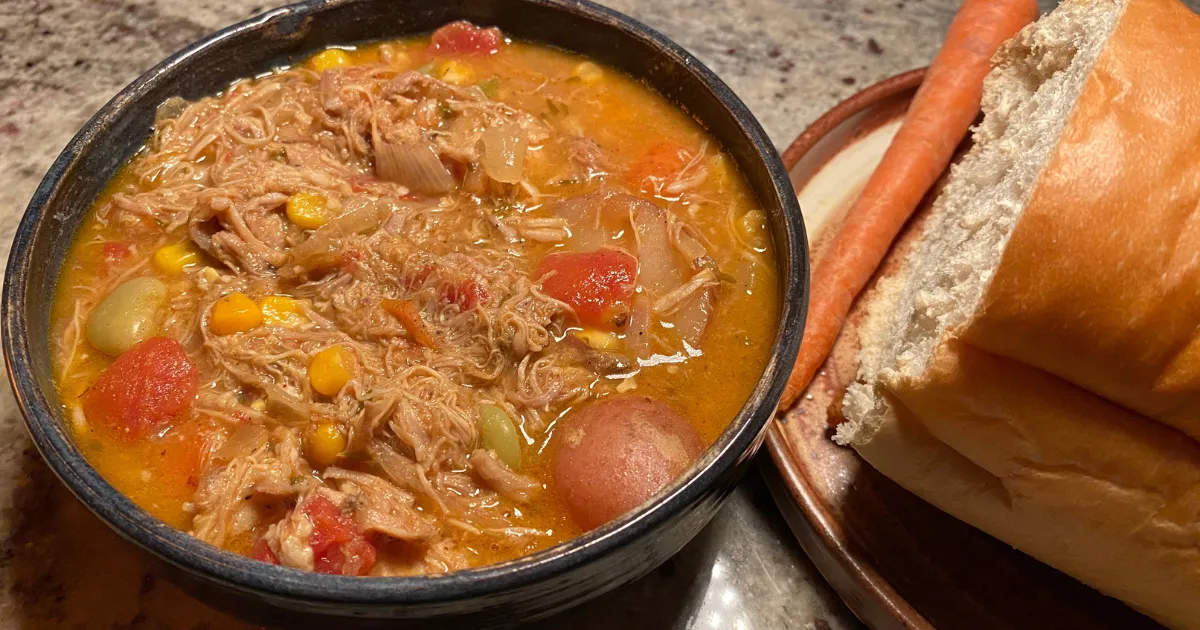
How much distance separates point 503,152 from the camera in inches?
100

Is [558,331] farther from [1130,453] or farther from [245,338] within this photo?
[1130,453]

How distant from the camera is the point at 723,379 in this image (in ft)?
7.14

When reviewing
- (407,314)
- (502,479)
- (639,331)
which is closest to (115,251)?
(407,314)

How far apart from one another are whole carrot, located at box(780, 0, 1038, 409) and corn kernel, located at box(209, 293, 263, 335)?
149 cm

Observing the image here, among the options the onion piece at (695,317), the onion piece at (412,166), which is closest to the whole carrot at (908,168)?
the onion piece at (695,317)

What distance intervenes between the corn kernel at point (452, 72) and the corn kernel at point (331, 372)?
119cm

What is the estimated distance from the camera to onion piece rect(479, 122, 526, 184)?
8.21 ft

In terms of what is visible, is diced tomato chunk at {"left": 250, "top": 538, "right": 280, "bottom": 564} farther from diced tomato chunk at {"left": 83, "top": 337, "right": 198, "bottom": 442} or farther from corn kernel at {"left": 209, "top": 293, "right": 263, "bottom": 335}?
corn kernel at {"left": 209, "top": 293, "right": 263, "bottom": 335}

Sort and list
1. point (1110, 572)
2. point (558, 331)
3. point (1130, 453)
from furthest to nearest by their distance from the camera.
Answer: point (558, 331) → point (1110, 572) → point (1130, 453)

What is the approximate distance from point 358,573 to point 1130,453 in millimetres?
1731

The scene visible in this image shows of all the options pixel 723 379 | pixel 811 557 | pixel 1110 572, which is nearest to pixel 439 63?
pixel 723 379

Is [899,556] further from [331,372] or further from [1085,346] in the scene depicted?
[331,372]

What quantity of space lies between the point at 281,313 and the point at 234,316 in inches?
4.6

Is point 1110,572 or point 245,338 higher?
point 245,338
